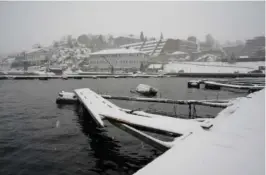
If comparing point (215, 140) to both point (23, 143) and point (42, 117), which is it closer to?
point (23, 143)

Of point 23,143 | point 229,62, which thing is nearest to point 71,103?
point 23,143

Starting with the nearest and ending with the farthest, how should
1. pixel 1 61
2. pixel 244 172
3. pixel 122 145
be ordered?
pixel 244 172 → pixel 122 145 → pixel 1 61

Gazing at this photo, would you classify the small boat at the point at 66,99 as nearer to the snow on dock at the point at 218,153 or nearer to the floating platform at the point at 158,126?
the floating platform at the point at 158,126

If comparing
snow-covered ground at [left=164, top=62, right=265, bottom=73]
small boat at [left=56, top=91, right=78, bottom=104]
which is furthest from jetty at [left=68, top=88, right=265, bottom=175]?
snow-covered ground at [left=164, top=62, right=265, bottom=73]

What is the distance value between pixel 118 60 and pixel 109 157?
391 ft

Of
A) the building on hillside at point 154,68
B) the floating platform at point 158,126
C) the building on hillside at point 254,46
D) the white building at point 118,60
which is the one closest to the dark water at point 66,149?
the floating platform at point 158,126

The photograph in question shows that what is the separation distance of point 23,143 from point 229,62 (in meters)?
138

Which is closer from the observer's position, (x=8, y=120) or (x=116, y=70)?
(x=8, y=120)

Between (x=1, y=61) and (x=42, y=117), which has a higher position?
(x=1, y=61)

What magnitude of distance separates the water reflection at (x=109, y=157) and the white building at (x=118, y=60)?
112478mm

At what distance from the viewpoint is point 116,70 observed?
128 metres

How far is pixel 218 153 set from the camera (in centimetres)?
659

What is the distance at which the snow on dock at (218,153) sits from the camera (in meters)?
5.53

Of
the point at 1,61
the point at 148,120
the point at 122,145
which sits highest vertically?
the point at 1,61
